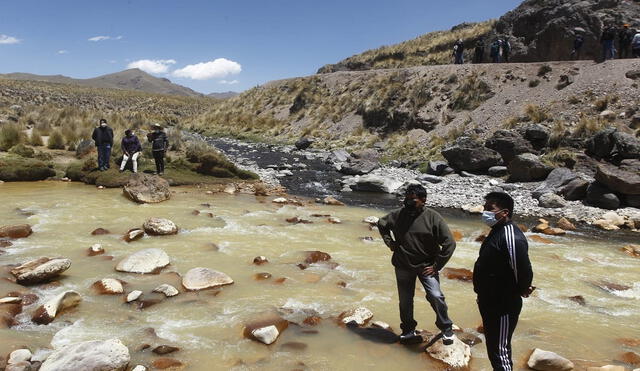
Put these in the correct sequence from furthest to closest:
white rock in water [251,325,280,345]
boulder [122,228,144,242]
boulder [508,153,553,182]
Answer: boulder [508,153,553,182] → boulder [122,228,144,242] → white rock in water [251,325,280,345]

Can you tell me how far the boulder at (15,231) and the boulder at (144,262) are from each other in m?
3.03

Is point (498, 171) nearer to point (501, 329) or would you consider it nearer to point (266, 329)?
point (266, 329)

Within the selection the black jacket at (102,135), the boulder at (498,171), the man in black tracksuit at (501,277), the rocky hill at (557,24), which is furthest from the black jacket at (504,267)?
the rocky hill at (557,24)

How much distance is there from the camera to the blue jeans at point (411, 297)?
Result: 5.13 metres

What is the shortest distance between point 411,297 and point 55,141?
2050 cm

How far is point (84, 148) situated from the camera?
19656 millimetres

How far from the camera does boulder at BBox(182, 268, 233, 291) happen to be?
7.08 m

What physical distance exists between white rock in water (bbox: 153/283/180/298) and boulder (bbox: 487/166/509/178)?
15399 mm

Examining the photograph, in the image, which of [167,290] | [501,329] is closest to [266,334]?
[167,290]

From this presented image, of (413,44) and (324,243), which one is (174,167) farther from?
(413,44)

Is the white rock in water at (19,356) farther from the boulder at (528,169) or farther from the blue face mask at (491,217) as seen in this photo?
the boulder at (528,169)

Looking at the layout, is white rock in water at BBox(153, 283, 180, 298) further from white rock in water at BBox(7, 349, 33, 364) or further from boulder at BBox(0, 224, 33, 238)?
boulder at BBox(0, 224, 33, 238)

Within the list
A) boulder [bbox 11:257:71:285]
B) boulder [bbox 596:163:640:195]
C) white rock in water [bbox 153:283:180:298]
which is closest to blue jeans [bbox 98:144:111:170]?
boulder [bbox 11:257:71:285]

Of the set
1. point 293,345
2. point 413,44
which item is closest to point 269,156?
point 293,345
